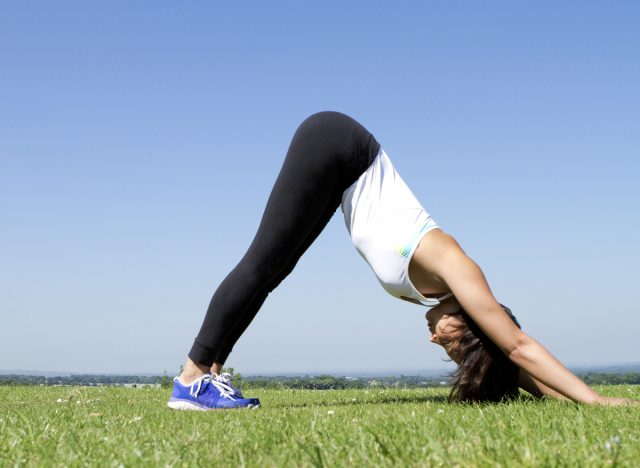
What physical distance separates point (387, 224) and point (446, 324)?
903mm

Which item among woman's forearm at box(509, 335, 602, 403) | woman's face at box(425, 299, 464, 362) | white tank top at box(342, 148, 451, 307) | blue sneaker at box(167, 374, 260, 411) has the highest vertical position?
white tank top at box(342, 148, 451, 307)

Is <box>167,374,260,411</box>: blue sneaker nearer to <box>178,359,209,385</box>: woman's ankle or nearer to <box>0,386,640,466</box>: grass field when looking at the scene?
<box>178,359,209,385</box>: woman's ankle

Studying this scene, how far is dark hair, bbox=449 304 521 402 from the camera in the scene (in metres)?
5.32

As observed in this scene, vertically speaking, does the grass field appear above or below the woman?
below

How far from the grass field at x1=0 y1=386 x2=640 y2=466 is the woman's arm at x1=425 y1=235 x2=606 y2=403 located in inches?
7.3

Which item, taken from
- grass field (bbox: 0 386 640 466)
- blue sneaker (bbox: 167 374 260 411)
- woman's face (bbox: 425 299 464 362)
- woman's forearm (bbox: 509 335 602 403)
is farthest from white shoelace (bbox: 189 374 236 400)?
woman's forearm (bbox: 509 335 602 403)

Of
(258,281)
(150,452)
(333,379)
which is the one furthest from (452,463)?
(333,379)

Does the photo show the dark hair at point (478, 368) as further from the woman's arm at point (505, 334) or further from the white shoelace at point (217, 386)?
the white shoelace at point (217, 386)

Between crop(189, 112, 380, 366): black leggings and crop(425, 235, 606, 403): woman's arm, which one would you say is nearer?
crop(425, 235, 606, 403): woman's arm

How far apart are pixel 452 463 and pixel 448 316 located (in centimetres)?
277

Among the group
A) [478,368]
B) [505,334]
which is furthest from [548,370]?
[478,368]

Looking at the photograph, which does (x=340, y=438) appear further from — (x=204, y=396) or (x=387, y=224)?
(x=204, y=396)

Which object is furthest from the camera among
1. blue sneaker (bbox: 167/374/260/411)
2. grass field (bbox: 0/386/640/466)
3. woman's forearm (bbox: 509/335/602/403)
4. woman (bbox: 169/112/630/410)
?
blue sneaker (bbox: 167/374/260/411)

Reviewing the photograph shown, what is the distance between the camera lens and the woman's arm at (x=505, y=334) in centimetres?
488
